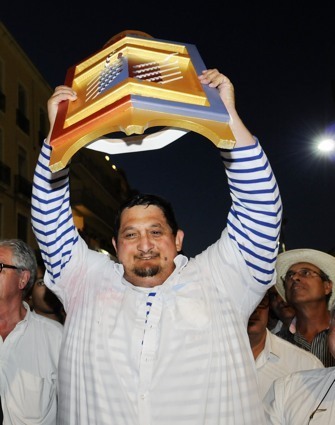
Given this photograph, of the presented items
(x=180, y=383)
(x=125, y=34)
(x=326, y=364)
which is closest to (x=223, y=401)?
(x=180, y=383)

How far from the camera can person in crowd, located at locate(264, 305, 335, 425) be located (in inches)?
88.3

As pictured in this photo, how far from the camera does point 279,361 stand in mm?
3209

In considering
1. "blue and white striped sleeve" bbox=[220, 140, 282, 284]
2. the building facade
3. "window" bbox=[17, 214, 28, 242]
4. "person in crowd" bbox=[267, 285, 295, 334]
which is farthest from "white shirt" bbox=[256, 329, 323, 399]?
"window" bbox=[17, 214, 28, 242]

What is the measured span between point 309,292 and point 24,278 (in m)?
2.44

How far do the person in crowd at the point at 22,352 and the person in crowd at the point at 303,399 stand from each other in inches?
50.7

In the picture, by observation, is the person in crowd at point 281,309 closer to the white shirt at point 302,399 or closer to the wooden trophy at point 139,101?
the white shirt at point 302,399

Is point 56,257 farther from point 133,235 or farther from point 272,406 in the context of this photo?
point 272,406

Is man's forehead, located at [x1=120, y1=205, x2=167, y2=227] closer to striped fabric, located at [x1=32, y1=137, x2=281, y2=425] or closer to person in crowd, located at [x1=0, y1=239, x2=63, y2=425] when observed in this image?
striped fabric, located at [x1=32, y1=137, x2=281, y2=425]

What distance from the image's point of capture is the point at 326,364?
3967mm

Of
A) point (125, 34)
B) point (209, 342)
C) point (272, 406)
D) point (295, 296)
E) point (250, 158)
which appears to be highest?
point (125, 34)

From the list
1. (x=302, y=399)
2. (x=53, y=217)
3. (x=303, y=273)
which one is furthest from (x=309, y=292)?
(x=53, y=217)

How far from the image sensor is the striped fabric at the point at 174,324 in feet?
7.02

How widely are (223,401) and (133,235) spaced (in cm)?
88

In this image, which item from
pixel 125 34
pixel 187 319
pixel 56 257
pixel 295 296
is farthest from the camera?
pixel 295 296
